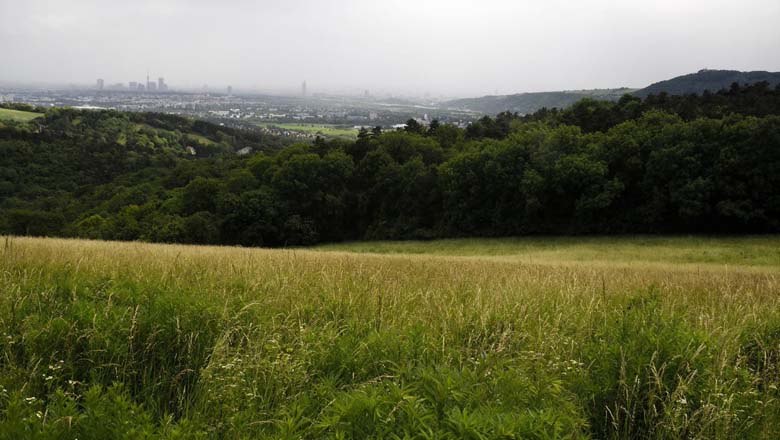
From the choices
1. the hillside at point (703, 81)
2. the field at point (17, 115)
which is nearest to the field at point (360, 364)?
the hillside at point (703, 81)

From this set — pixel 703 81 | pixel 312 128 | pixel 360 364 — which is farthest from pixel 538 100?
pixel 360 364

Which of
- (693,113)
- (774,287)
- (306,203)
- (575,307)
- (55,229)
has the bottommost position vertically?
(55,229)

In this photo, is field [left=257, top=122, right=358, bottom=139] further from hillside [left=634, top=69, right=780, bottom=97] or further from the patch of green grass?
the patch of green grass

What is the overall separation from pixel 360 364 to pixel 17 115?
16636 centimetres

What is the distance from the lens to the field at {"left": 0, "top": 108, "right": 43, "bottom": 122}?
126575mm

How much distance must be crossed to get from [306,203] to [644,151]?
34.4 m

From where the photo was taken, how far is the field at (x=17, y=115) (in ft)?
415

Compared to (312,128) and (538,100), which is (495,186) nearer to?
(312,128)

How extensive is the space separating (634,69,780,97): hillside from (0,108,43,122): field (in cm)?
15112

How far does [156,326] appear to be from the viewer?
4195mm

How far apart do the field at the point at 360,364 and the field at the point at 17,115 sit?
154 meters

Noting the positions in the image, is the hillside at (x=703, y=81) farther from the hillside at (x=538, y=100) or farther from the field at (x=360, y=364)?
the field at (x=360, y=364)

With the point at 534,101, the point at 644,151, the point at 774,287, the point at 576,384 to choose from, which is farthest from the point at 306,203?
the point at 534,101

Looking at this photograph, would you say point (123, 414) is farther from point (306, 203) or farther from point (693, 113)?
point (693, 113)
